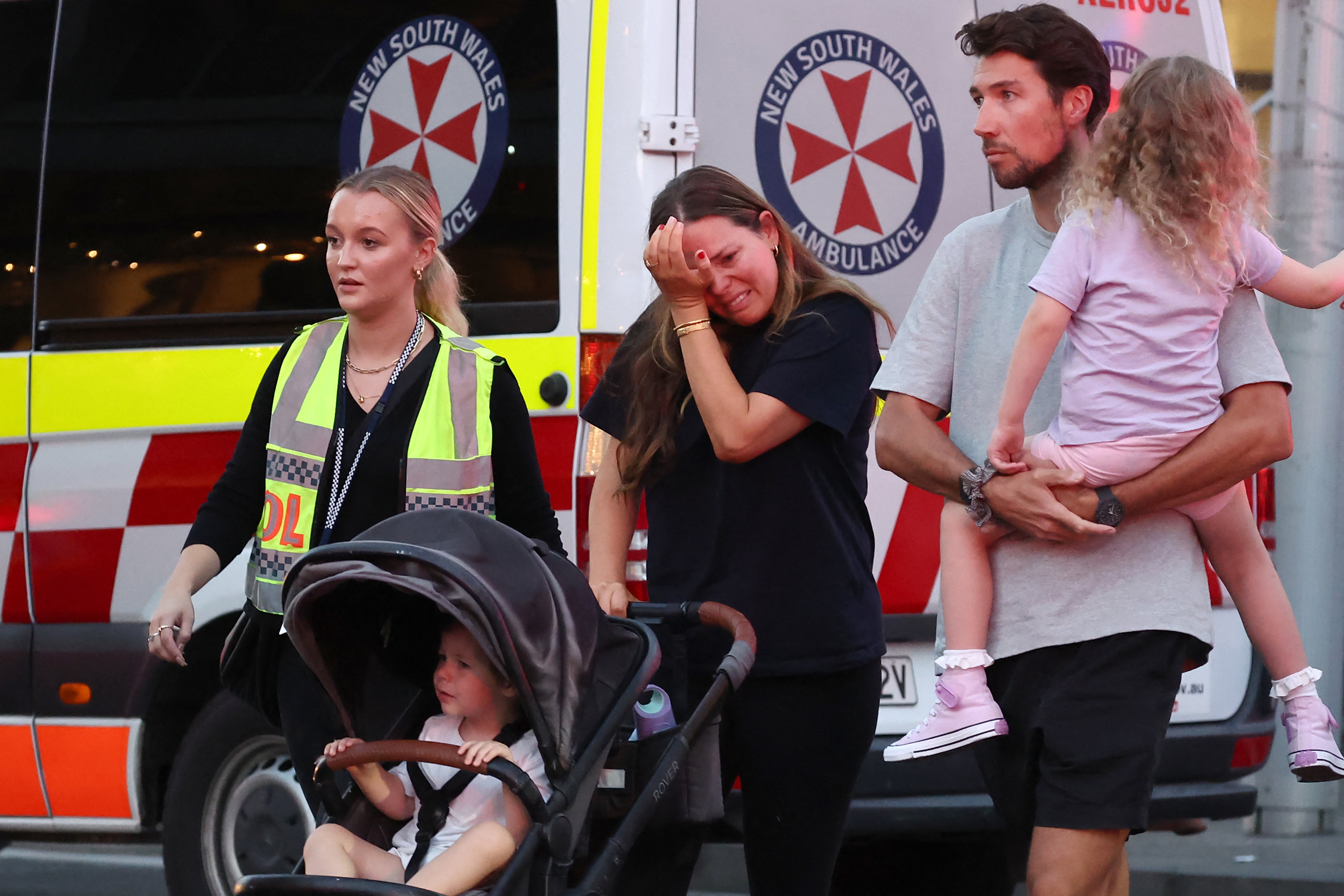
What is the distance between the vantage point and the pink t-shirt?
102 inches

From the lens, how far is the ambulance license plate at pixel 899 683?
4000mm

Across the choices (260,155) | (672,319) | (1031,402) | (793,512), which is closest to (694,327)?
(672,319)

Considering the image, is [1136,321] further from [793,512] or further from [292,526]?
[292,526]

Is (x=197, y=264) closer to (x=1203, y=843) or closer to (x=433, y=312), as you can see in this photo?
(x=433, y=312)

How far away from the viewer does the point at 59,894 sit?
18.3ft

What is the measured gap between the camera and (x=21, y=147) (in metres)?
4.43

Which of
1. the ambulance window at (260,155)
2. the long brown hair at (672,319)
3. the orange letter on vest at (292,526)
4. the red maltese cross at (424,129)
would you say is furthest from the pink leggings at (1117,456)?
the red maltese cross at (424,129)

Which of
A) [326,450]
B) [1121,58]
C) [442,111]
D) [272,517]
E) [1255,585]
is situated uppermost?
[1121,58]

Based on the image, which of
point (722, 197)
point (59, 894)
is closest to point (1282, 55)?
point (722, 197)

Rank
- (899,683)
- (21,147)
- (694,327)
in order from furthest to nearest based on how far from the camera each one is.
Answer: (21,147) < (899,683) < (694,327)

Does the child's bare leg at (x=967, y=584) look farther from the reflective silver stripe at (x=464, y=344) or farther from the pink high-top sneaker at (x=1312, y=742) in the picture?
the reflective silver stripe at (x=464, y=344)

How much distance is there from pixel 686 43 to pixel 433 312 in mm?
968

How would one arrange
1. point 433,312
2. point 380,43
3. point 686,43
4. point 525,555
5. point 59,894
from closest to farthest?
1. point 525,555
2. point 433,312
3. point 686,43
4. point 380,43
5. point 59,894

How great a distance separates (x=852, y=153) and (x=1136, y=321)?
4.71ft
